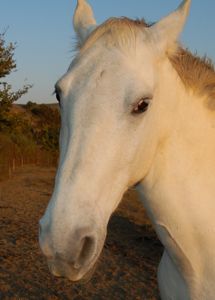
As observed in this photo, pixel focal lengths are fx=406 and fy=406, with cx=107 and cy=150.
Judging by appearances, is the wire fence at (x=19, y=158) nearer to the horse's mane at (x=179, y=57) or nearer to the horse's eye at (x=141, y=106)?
the horse's mane at (x=179, y=57)

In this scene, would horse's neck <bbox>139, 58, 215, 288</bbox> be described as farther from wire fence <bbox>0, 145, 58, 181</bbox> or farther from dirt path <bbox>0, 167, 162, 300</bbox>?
wire fence <bbox>0, 145, 58, 181</bbox>

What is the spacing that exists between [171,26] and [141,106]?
547 mm

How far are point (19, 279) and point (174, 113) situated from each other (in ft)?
17.6

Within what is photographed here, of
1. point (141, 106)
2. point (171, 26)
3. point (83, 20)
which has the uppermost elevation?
point (83, 20)

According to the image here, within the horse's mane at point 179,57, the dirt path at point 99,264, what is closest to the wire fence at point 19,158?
the dirt path at point 99,264

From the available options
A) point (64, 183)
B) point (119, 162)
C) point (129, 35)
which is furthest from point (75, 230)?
point (129, 35)

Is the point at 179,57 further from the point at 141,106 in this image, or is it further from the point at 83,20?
the point at 83,20

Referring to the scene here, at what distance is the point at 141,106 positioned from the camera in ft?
6.67

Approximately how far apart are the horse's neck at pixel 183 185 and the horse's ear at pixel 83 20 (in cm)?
60

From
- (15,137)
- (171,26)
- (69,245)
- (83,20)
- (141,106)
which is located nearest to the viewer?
(69,245)

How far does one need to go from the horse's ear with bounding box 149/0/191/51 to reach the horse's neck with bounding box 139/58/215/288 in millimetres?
165

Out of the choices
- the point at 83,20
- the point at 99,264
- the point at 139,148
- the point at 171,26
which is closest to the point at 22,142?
the point at 99,264

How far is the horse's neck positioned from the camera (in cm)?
222

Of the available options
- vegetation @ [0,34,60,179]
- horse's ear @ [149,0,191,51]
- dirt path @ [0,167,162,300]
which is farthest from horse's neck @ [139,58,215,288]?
vegetation @ [0,34,60,179]
